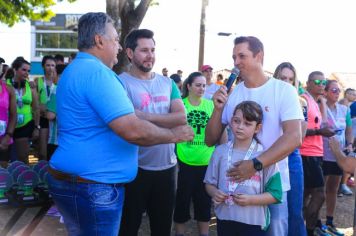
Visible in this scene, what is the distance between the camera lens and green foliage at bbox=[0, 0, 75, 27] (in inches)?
705

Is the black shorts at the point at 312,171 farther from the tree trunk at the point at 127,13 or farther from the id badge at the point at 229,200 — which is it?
the tree trunk at the point at 127,13

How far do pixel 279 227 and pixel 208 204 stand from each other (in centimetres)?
196

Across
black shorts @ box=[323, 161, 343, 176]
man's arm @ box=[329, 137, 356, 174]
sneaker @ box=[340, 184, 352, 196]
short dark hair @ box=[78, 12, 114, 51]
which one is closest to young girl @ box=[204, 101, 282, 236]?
man's arm @ box=[329, 137, 356, 174]

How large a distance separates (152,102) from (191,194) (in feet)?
6.30

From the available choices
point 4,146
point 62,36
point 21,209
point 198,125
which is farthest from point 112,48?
point 62,36

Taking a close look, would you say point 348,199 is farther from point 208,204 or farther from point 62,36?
point 62,36

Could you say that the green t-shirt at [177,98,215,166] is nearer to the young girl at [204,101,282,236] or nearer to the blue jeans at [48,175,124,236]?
the young girl at [204,101,282,236]

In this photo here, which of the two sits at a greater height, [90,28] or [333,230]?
[90,28]

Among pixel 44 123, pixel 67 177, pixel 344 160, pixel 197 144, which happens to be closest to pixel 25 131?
pixel 44 123

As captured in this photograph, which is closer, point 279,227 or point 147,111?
point 279,227

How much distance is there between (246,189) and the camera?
105 inches

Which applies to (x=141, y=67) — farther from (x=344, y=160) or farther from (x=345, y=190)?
(x=345, y=190)


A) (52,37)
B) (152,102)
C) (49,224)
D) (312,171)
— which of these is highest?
(52,37)

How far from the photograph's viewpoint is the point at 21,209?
3.74 meters
